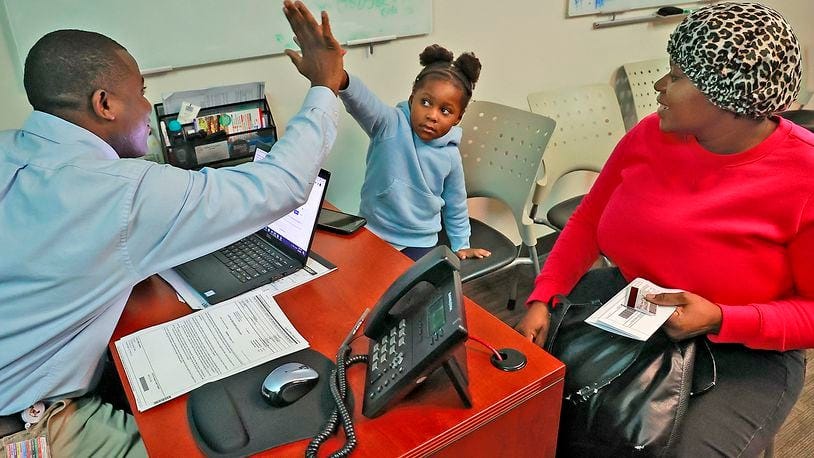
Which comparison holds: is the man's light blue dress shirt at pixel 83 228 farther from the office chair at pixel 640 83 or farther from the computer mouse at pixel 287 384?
the office chair at pixel 640 83

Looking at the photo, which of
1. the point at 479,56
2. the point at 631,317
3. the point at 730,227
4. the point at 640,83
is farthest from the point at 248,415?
the point at 640,83

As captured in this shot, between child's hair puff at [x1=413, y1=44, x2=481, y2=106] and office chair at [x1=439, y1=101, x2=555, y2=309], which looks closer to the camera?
child's hair puff at [x1=413, y1=44, x2=481, y2=106]

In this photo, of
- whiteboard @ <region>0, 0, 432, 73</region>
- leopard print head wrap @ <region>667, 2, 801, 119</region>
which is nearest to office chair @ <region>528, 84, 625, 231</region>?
whiteboard @ <region>0, 0, 432, 73</region>

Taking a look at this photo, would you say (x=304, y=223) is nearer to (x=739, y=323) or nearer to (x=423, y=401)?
(x=423, y=401)

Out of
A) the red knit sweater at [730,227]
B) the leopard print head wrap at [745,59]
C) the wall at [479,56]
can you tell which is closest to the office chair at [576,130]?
the wall at [479,56]

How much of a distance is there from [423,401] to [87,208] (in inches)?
24.5

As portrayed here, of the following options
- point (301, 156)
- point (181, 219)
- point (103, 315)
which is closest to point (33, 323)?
point (103, 315)

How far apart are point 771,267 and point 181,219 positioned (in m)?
1.19

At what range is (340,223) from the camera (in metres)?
1.51

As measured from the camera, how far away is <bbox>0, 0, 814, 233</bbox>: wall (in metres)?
1.78

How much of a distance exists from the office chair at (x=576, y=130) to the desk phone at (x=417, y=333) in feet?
5.12

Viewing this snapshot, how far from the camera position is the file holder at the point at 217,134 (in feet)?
5.56

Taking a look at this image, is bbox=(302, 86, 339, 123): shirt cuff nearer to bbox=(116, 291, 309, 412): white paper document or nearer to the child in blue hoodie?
bbox=(116, 291, 309, 412): white paper document

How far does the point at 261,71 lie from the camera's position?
1.87 meters
